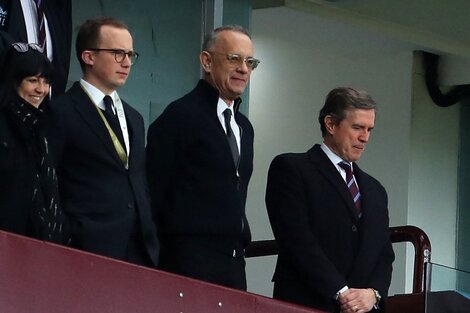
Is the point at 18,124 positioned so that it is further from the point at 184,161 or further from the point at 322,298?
the point at 322,298

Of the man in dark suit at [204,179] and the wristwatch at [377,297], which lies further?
the wristwatch at [377,297]

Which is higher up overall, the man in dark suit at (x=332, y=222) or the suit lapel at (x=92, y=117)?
the suit lapel at (x=92, y=117)

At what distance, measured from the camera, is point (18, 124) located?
4.53 meters

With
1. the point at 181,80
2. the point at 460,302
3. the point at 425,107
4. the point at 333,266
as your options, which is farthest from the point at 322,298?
the point at 425,107

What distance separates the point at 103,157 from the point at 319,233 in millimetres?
1146

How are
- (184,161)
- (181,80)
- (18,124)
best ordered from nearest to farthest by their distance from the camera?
(18,124) < (184,161) < (181,80)

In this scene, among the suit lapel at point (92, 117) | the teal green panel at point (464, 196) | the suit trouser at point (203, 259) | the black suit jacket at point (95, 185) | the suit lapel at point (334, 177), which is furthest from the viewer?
the teal green panel at point (464, 196)

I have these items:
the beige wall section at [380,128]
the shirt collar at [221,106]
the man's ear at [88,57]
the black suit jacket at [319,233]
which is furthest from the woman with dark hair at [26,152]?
the beige wall section at [380,128]

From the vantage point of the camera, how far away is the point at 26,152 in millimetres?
4543

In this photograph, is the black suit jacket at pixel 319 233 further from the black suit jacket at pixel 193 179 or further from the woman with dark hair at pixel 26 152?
the woman with dark hair at pixel 26 152

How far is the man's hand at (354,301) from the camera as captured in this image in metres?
5.45

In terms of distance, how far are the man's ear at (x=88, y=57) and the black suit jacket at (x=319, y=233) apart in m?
1.04

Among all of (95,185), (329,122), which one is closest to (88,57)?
(95,185)

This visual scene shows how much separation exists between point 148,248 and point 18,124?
33.4 inches
